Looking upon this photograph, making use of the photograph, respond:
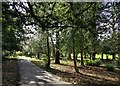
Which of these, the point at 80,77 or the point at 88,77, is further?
the point at 88,77

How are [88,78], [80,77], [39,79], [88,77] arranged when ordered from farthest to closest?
[88,77] < [80,77] < [88,78] < [39,79]

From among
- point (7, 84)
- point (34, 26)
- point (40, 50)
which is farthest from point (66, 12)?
point (40, 50)

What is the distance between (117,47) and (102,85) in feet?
7.27

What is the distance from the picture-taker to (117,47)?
393 inches

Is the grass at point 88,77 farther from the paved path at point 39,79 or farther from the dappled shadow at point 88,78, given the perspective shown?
the paved path at point 39,79

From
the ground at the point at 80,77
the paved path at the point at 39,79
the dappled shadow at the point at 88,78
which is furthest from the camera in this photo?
the dappled shadow at the point at 88,78

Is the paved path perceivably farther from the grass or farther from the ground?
the grass

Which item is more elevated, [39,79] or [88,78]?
[39,79]

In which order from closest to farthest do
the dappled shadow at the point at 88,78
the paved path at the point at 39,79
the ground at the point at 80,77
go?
the paved path at the point at 39,79, the ground at the point at 80,77, the dappled shadow at the point at 88,78

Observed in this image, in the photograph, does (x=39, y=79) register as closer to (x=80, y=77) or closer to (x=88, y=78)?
(x=80, y=77)

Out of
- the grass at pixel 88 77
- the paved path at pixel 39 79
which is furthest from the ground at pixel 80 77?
the paved path at pixel 39 79

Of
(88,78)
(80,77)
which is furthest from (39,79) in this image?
(88,78)

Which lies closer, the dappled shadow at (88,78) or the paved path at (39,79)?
the paved path at (39,79)

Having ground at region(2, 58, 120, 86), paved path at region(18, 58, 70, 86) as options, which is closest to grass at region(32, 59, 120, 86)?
ground at region(2, 58, 120, 86)
